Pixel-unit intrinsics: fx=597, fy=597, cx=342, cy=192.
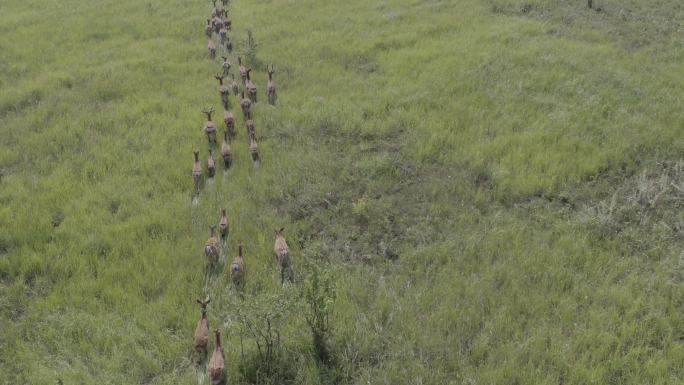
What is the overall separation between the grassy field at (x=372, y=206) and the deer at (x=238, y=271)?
17 centimetres

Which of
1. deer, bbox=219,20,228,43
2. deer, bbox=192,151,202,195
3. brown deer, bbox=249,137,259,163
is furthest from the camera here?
deer, bbox=219,20,228,43

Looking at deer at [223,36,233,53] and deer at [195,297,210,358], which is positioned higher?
deer at [223,36,233,53]

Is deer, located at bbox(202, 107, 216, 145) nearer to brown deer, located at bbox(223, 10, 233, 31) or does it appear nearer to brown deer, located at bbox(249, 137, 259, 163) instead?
brown deer, located at bbox(249, 137, 259, 163)

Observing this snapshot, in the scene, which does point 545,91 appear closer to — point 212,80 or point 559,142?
point 559,142

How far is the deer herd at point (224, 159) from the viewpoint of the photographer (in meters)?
5.96

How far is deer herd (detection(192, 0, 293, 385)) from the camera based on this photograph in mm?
5961

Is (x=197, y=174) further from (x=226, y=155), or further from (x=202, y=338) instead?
(x=202, y=338)

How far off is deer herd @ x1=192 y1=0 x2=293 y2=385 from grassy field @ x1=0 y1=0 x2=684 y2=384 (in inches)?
7.8

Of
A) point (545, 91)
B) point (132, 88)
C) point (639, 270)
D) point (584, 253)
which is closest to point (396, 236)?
point (584, 253)

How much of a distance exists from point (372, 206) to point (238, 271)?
2.44 m

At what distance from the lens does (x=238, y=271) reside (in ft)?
23.4

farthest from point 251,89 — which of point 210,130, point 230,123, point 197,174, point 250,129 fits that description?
point 197,174

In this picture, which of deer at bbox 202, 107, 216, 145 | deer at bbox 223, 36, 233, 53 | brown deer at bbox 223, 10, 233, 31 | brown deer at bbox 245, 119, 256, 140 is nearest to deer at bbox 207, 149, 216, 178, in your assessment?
deer at bbox 202, 107, 216, 145

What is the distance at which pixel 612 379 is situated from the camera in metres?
5.75
